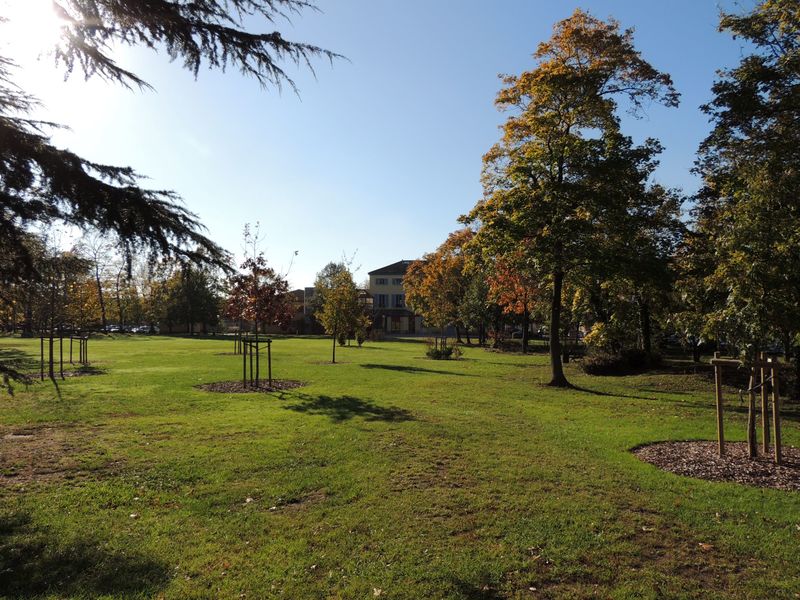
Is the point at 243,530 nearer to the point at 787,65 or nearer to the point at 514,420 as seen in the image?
the point at 514,420

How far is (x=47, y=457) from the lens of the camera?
7.59 m

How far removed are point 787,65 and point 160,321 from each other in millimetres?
66535

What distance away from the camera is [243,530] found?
5.06m

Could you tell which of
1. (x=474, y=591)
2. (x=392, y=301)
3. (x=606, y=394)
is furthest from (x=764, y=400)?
(x=392, y=301)

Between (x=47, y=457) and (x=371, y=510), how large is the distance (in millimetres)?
5264

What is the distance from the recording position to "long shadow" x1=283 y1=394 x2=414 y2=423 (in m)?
10.8

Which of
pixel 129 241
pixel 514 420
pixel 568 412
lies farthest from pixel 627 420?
pixel 129 241

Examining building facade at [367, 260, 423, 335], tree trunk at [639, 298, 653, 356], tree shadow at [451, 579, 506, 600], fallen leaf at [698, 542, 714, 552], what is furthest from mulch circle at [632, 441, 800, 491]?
building facade at [367, 260, 423, 335]

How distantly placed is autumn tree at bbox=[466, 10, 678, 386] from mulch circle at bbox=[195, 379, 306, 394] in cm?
774

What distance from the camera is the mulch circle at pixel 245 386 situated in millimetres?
14721

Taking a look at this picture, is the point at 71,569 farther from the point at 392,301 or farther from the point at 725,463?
the point at 392,301

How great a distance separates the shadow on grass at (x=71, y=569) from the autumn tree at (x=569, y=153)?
44.2 ft

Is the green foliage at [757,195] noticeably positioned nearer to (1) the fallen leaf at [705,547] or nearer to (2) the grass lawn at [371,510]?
(2) the grass lawn at [371,510]

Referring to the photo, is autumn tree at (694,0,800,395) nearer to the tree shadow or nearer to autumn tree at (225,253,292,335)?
the tree shadow
